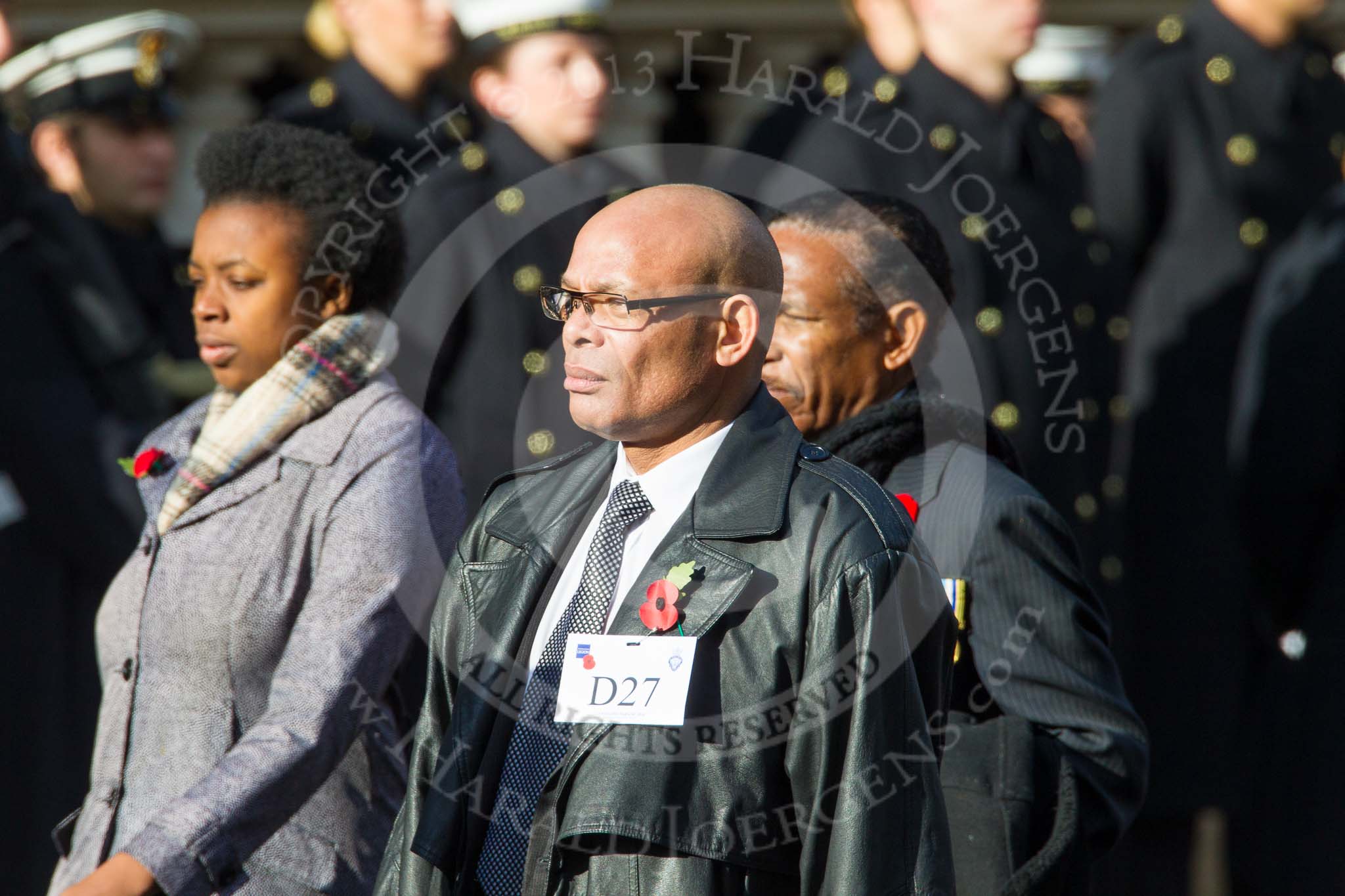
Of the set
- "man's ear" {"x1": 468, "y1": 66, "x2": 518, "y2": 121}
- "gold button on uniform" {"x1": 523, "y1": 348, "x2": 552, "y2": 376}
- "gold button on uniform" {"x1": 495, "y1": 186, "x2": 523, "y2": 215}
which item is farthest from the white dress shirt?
"man's ear" {"x1": 468, "y1": 66, "x2": 518, "y2": 121}

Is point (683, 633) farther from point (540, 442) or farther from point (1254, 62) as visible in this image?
point (1254, 62)

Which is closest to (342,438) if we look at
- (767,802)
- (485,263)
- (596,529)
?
(596,529)

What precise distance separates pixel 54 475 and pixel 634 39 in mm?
3142

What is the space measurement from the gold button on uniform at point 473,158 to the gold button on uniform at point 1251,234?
82.7 inches

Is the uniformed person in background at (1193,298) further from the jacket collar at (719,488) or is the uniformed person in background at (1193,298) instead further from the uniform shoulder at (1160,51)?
the jacket collar at (719,488)

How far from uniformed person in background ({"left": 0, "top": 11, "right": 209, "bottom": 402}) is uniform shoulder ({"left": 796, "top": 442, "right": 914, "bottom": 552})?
10.0ft

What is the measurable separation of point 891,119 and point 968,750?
2225mm

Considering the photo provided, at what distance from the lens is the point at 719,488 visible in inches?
86.0

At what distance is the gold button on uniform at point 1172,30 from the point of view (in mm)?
5199

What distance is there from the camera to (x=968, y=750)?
2609 mm

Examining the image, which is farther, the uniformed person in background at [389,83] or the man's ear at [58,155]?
the man's ear at [58,155]

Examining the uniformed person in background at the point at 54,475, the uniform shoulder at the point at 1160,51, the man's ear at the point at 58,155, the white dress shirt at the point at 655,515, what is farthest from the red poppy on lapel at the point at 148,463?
the uniform shoulder at the point at 1160,51

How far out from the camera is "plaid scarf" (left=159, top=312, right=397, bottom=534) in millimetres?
2844

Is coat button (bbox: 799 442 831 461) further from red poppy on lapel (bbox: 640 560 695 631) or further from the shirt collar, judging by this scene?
red poppy on lapel (bbox: 640 560 695 631)
